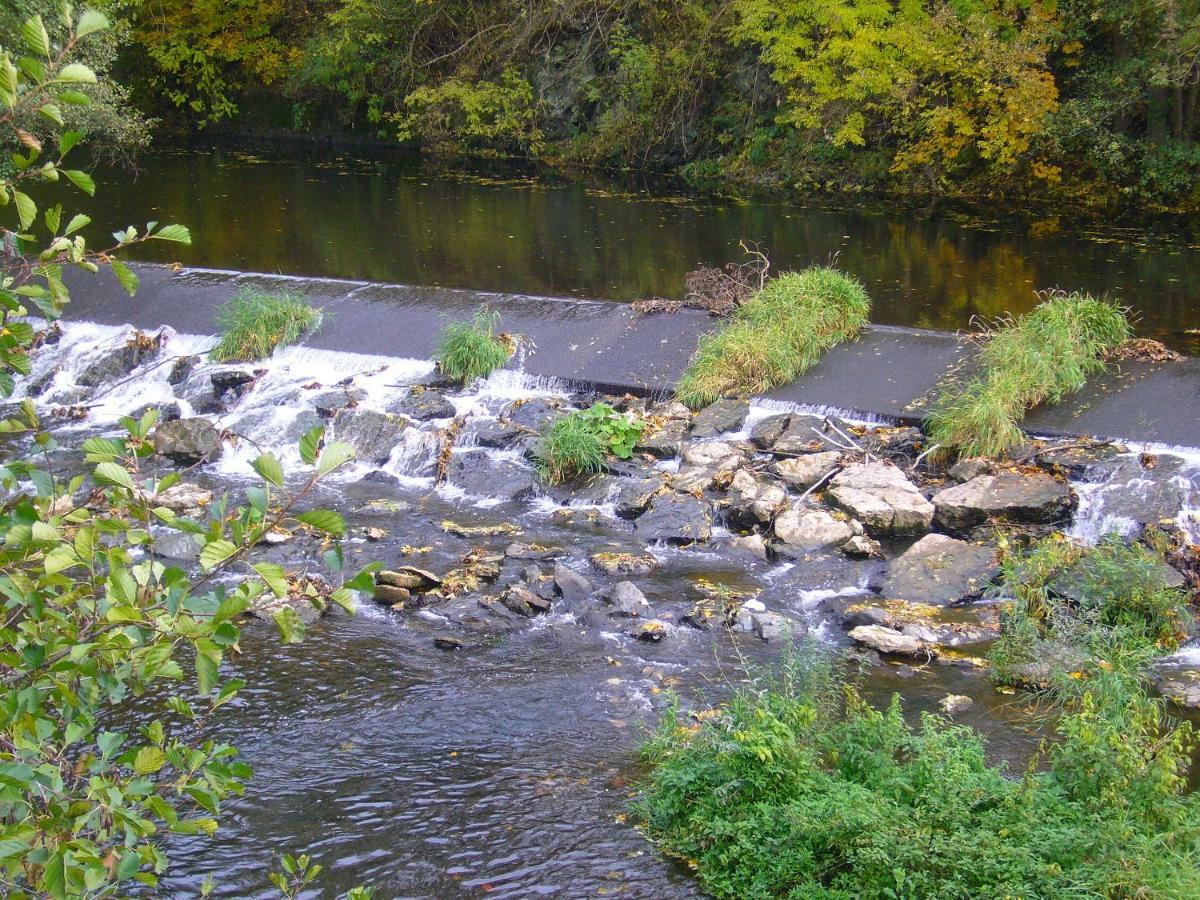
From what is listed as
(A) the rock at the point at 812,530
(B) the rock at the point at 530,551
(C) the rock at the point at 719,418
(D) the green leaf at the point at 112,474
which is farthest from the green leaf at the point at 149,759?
(C) the rock at the point at 719,418

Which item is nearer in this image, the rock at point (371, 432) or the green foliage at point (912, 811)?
the green foliage at point (912, 811)

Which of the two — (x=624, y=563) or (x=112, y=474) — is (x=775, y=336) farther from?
(x=112, y=474)

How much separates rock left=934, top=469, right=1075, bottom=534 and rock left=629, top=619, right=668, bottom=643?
8.65 ft

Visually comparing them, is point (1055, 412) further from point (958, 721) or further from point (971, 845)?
point (971, 845)

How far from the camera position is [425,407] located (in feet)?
35.4

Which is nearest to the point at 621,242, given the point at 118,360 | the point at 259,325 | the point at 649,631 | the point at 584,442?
the point at 259,325

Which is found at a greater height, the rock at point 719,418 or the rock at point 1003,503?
the rock at point 719,418

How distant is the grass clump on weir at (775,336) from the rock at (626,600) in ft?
11.1

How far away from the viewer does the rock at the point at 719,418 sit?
10.1 meters

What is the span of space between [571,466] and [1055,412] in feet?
13.3

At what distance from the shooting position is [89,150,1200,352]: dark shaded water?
43.1 ft

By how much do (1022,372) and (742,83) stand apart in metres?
13.4

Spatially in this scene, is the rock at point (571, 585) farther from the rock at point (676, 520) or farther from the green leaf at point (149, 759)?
the green leaf at point (149, 759)

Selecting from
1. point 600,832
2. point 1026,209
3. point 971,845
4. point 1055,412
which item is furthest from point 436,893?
point 1026,209
